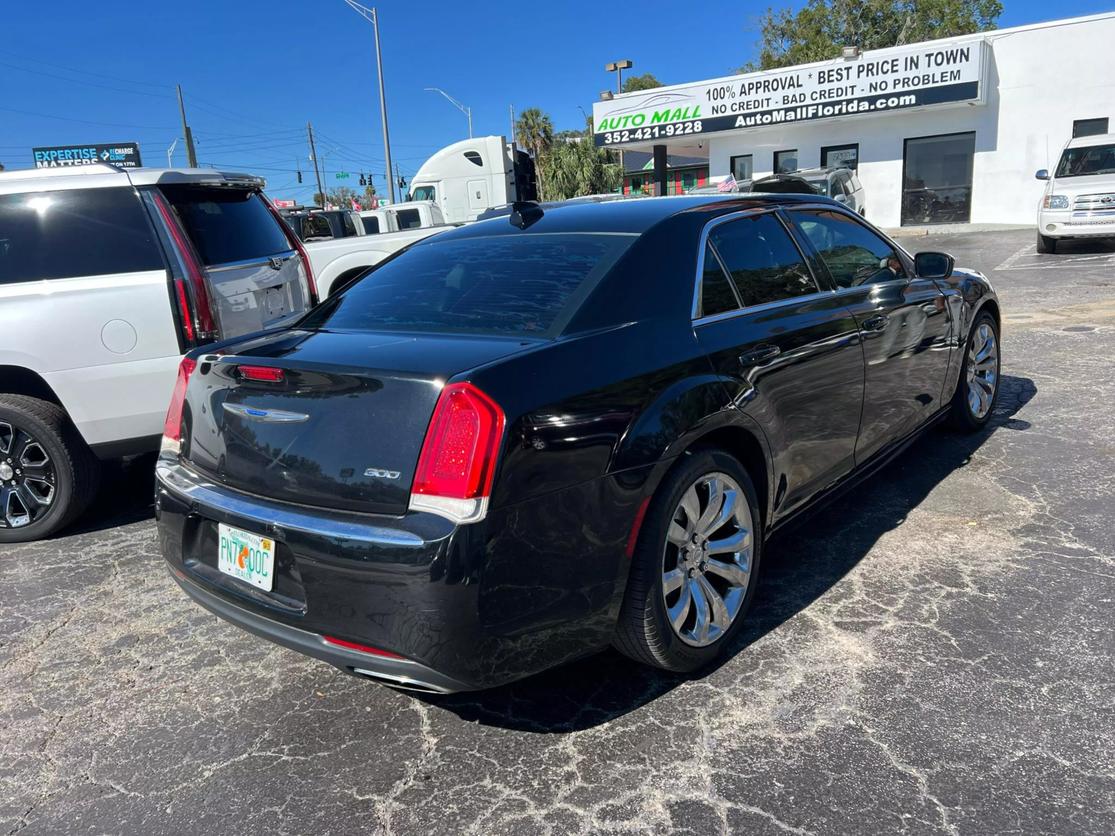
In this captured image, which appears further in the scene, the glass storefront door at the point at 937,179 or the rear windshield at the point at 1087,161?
the glass storefront door at the point at 937,179

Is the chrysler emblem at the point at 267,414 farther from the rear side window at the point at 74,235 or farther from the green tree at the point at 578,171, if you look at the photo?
the green tree at the point at 578,171

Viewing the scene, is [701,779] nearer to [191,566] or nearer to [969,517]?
[191,566]

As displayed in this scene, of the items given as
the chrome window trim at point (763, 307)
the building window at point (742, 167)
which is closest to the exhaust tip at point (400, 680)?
the chrome window trim at point (763, 307)

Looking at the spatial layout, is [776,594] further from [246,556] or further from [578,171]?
[578,171]

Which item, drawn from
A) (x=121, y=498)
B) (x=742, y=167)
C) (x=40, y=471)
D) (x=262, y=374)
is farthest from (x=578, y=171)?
(x=262, y=374)

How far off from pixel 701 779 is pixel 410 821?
0.85 m

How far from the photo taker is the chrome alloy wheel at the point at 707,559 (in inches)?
112

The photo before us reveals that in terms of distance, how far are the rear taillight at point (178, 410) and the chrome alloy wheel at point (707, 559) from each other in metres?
1.82

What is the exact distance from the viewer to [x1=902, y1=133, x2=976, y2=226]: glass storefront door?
75.5 feet

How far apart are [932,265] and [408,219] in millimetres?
12177

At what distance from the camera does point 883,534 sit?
13.5ft

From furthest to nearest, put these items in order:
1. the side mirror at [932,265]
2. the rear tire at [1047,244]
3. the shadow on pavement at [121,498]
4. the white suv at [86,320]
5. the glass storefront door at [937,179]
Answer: the glass storefront door at [937,179] < the rear tire at [1047,244] < the shadow on pavement at [121,498] < the side mirror at [932,265] < the white suv at [86,320]

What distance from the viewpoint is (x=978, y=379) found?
547 cm

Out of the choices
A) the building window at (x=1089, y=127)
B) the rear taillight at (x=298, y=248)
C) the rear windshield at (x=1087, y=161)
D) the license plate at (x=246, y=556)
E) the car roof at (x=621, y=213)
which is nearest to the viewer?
the license plate at (x=246, y=556)
